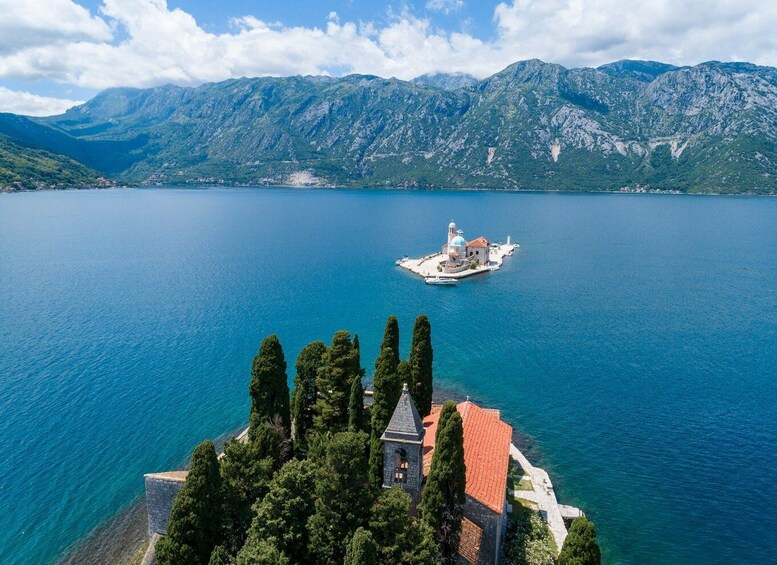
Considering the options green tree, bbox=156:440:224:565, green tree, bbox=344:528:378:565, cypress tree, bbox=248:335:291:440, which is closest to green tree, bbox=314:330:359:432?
cypress tree, bbox=248:335:291:440

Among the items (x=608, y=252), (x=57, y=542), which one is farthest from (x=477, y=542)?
(x=608, y=252)

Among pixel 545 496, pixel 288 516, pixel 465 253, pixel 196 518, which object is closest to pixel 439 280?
pixel 465 253

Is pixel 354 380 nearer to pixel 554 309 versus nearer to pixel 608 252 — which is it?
pixel 554 309

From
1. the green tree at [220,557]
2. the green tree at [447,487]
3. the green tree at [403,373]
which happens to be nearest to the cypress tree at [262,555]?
the green tree at [220,557]

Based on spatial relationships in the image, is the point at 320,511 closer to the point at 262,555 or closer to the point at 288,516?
the point at 288,516

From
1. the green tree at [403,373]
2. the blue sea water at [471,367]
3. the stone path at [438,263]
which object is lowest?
the blue sea water at [471,367]

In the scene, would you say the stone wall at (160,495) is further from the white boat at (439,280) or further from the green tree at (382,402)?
the white boat at (439,280)

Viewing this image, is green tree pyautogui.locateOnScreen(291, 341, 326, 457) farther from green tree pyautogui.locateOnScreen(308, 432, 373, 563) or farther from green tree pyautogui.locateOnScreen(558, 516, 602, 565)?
green tree pyautogui.locateOnScreen(558, 516, 602, 565)
